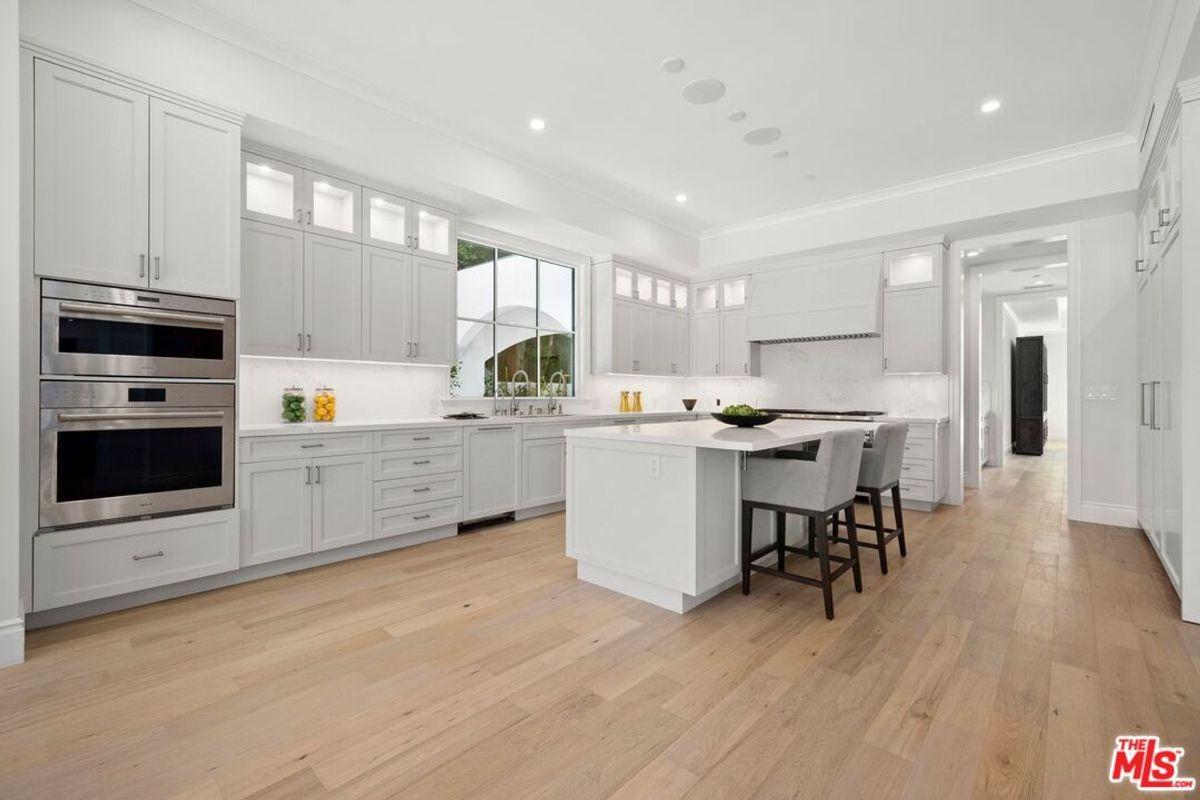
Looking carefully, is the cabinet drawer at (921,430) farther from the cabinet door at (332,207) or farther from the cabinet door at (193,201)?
the cabinet door at (193,201)

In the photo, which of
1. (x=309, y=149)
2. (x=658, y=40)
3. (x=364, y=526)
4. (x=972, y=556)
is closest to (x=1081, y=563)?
(x=972, y=556)

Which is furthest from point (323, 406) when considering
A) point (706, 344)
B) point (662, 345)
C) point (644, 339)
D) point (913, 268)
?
point (913, 268)

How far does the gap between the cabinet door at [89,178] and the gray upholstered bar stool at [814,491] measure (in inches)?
128

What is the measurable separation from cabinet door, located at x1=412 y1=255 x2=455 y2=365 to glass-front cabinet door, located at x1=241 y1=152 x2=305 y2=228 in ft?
2.87

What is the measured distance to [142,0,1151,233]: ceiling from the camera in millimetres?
2775

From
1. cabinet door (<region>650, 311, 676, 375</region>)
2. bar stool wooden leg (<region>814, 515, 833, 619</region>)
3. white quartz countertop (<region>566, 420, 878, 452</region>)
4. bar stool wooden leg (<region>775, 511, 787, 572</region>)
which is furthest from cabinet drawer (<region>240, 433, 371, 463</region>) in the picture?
cabinet door (<region>650, 311, 676, 375</region>)

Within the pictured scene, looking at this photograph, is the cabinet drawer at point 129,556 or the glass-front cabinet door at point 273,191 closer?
the cabinet drawer at point 129,556

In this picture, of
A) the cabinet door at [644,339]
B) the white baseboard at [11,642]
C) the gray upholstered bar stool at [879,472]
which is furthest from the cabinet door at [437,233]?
the gray upholstered bar stool at [879,472]

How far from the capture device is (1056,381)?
42.7 feet

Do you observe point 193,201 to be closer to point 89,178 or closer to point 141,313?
point 89,178

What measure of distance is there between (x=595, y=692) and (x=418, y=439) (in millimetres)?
2452

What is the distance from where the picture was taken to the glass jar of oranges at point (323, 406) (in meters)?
3.87

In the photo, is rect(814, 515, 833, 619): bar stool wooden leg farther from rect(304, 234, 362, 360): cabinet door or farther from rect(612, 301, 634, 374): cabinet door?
rect(612, 301, 634, 374): cabinet door

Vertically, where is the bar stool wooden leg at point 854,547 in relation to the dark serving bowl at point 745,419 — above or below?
below
